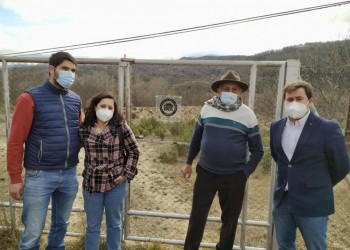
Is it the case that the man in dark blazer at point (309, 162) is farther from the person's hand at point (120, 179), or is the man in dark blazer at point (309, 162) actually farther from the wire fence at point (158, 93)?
the person's hand at point (120, 179)

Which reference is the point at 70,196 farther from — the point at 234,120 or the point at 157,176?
the point at 157,176

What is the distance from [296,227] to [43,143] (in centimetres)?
246

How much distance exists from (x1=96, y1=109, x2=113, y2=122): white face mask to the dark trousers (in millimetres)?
1069

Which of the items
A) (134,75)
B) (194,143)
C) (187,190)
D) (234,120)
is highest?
(134,75)

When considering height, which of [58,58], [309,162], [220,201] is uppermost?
[58,58]

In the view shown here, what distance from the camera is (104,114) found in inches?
118

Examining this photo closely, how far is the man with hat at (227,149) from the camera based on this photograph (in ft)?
10.1

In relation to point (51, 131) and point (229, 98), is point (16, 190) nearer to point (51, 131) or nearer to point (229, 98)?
point (51, 131)

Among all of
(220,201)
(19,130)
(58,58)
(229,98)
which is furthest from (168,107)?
(19,130)

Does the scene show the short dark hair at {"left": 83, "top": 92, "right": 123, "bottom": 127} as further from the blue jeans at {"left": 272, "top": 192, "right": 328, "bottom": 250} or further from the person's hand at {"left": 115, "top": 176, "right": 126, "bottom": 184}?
the blue jeans at {"left": 272, "top": 192, "right": 328, "bottom": 250}

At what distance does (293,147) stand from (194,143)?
3.39 feet

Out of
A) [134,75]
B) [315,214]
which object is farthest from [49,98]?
[315,214]

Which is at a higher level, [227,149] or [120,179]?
[227,149]

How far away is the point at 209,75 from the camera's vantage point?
379cm
